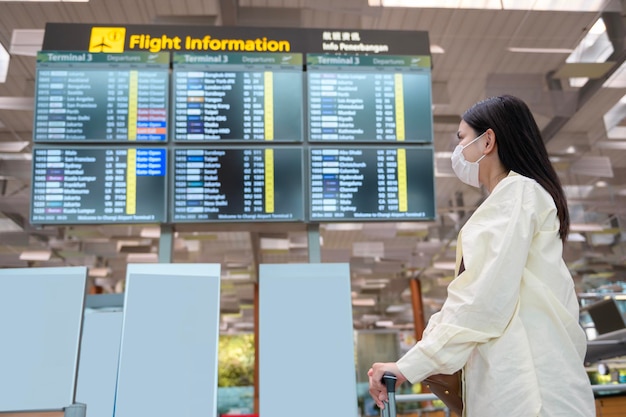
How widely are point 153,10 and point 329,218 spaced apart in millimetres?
4163

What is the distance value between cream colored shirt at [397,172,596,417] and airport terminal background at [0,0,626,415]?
1.52 metres

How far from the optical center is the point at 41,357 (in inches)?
93.9

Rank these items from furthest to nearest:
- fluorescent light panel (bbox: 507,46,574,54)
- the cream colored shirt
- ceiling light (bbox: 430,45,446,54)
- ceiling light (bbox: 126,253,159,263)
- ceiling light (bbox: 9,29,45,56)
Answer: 1. ceiling light (bbox: 126,253,159,263)
2. fluorescent light panel (bbox: 507,46,574,54)
3. ceiling light (bbox: 430,45,446,54)
4. ceiling light (bbox: 9,29,45,56)
5. the cream colored shirt

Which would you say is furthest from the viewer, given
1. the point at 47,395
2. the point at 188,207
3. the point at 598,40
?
the point at 598,40

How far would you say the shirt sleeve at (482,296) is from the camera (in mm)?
1502

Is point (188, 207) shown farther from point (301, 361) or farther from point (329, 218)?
point (301, 361)

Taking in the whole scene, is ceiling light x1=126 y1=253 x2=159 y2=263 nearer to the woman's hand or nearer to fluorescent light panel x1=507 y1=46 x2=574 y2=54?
fluorescent light panel x1=507 y1=46 x2=574 y2=54

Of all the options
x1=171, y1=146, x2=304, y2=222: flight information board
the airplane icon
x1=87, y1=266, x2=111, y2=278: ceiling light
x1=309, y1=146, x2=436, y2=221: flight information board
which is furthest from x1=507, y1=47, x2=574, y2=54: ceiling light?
x1=87, y1=266, x2=111, y2=278: ceiling light

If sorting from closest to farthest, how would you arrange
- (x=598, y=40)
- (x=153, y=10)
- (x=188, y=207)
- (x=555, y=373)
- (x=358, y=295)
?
(x=555, y=373)
(x=188, y=207)
(x=153, y=10)
(x=598, y=40)
(x=358, y=295)

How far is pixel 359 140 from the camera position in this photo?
13.3 ft

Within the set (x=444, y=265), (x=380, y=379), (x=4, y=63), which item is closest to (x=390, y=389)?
(x=380, y=379)

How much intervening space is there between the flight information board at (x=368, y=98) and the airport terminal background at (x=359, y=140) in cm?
3

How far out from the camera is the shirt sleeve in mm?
1502

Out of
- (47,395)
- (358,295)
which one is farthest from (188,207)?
(358,295)
